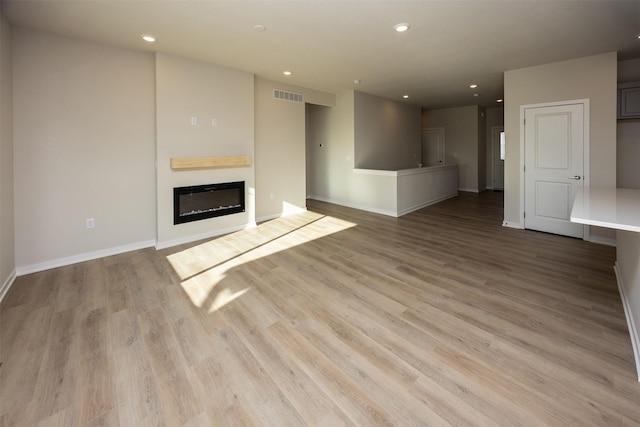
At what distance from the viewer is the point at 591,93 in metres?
4.28

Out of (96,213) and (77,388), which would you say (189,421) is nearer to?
(77,388)

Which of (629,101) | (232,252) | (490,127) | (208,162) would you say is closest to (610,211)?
(232,252)

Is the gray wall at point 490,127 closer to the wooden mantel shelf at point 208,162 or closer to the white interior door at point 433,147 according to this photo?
the white interior door at point 433,147

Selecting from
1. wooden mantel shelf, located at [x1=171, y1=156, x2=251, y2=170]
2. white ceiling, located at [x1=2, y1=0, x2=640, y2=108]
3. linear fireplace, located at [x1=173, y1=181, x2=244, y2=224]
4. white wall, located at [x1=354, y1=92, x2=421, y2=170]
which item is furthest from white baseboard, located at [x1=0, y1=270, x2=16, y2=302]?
white wall, located at [x1=354, y1=92, x2=421, y2=170]

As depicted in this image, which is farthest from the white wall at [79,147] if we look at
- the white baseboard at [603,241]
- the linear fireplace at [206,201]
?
the white baseboard at [603,241]

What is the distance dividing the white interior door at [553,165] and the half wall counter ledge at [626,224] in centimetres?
211

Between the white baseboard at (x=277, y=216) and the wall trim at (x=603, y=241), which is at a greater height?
the white baseboard at (x=277, y=216)

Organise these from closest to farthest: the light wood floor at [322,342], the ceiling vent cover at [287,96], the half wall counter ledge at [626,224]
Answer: the light wood floor at [322,342] < the half wall counter ledge at [626,224] < the ceiling vent cover at [287,96]

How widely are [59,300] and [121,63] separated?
3079 millimetres

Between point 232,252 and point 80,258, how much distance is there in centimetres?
191

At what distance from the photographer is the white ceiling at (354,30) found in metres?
2.88

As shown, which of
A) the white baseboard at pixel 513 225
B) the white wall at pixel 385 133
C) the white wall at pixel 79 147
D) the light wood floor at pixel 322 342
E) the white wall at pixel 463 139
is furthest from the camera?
the white wall at pixel 463 139

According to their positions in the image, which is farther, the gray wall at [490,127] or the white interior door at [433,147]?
the white interior door at [433,147]

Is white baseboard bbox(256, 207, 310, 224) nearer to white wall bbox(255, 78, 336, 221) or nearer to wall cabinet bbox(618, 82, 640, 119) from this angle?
white wall bbox(255, 78, 336, 221)
